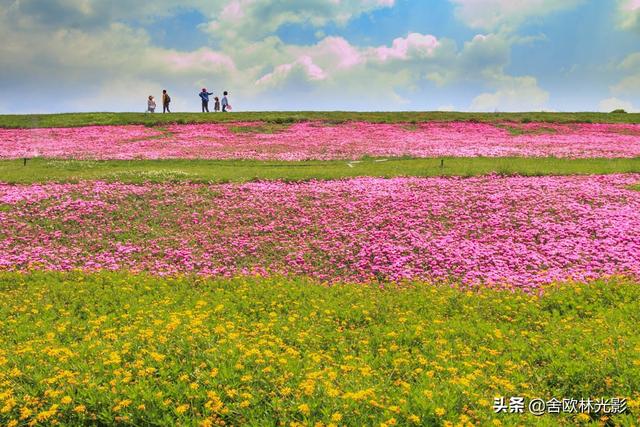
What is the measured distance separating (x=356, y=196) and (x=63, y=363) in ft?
51.5

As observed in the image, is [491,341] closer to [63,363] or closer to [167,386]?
[167,386]

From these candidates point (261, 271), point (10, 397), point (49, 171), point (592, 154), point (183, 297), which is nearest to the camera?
point (10, 397)

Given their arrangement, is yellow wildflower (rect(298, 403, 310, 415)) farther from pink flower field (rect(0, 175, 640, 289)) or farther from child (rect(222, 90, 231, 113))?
child (rect(222, 90, 231, 113))

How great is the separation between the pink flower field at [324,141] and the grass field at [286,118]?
85.3 inches

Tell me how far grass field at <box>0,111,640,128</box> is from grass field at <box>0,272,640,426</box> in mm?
40444

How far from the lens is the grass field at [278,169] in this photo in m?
25.9

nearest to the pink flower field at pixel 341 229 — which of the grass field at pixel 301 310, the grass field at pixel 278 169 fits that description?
the grass field at pixel 301 310

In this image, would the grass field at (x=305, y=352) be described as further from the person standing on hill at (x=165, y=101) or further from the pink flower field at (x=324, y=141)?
the person standing on hill at (x=165, y=101)

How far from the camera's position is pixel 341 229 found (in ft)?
60.5

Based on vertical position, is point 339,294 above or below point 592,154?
below

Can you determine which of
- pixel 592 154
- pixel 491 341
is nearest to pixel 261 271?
pixel 491 341

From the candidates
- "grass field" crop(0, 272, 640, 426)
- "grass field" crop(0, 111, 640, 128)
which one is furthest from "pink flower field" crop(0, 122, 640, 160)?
"grass field" crop(0, 272, 640, 426)

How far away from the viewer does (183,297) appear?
12703 mm

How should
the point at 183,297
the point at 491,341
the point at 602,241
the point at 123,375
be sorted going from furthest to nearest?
the point at 602,241 < the point at 183,297 < the point at 491,341 < the point at 123,375
